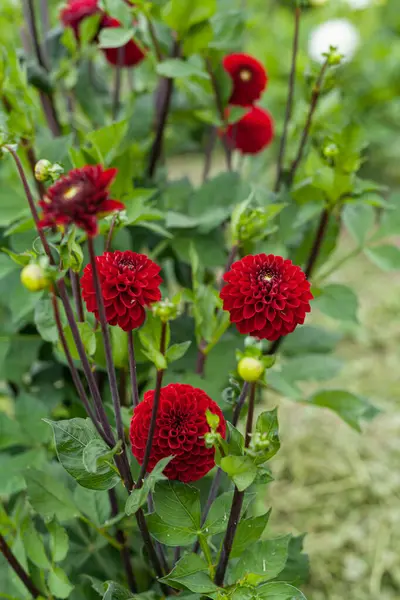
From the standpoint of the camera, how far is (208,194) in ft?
2.49

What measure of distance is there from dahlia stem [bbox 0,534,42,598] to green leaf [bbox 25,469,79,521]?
0.14ft

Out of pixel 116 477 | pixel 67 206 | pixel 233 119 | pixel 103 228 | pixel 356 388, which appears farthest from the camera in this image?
pixel 356 388

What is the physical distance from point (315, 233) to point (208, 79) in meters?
0.21

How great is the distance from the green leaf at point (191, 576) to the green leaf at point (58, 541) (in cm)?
11

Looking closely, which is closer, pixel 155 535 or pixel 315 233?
pixel 155 535

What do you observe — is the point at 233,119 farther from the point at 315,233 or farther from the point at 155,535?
the point at 155,535

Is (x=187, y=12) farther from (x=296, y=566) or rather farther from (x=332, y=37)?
(x=332, y=37)

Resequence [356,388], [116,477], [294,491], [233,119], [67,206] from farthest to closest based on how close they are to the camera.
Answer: [356,388] < [294,491] < [233,119] < [116,477] < [67,206]

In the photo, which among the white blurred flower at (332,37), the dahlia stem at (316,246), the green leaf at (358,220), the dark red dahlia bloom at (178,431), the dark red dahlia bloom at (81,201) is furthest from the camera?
the white blurred flower at (332,37)

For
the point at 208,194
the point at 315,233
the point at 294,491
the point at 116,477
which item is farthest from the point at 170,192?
the point at 294,491

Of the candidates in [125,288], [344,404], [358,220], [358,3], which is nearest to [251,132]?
[358,220]

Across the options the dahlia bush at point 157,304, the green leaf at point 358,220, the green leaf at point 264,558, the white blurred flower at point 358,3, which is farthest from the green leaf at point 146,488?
the white blurred flower at point 358,3

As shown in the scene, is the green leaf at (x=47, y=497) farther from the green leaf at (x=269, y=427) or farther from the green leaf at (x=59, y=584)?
the green leaf at (x=269, y=427)

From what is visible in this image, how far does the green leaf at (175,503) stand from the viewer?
477 millimetres
